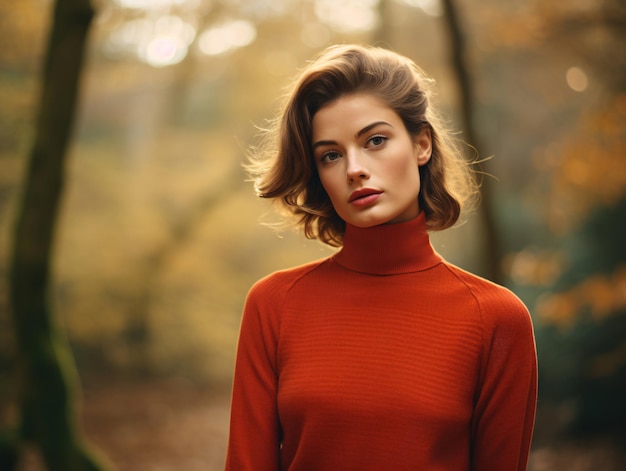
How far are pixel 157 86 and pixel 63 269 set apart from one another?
316 centimetres

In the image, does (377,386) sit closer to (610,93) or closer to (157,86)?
(610,93)

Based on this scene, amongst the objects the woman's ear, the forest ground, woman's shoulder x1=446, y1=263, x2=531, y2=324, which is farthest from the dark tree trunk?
woman's shoulder x1=446, y1=263, x2=531, y2=324

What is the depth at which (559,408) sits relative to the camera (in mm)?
6266

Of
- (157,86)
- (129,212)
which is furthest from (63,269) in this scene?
(157,86)

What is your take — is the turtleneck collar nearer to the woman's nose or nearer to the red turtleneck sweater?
the red turtleneck sweater

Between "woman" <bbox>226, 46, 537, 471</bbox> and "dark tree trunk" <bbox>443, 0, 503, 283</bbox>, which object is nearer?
"woman" <bbox>226, 46, 537, 471</bbox>

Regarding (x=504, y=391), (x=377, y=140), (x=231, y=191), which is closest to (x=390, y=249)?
(x=377, y=140)

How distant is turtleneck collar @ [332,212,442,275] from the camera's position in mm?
1932

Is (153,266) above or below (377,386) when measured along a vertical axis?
below

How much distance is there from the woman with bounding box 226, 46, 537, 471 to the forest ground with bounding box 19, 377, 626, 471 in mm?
4444

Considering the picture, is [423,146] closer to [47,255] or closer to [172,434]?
[47,255]

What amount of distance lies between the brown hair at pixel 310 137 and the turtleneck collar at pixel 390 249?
4.8 inches

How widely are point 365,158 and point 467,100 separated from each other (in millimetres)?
3176

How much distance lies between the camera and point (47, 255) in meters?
4.61
